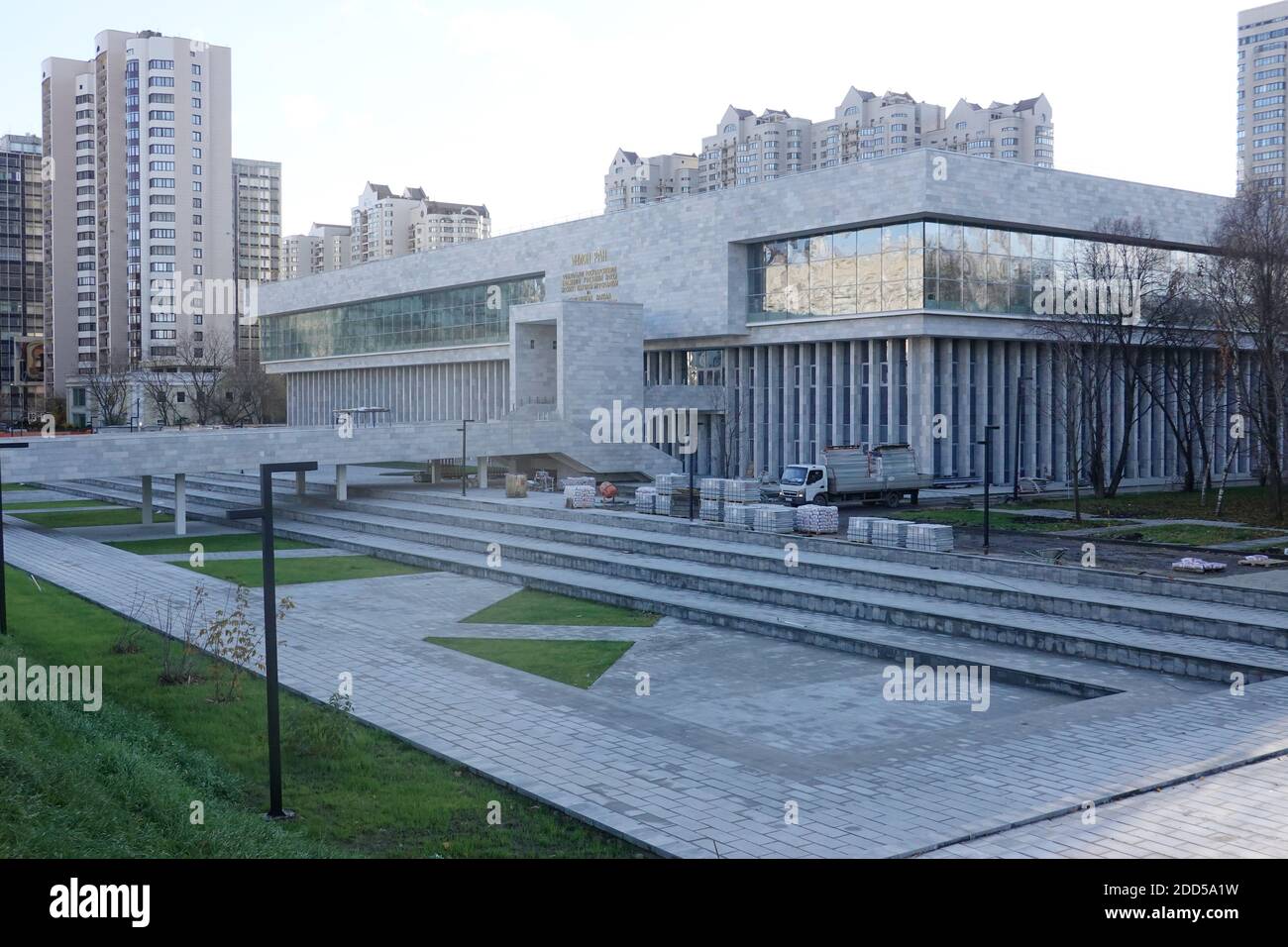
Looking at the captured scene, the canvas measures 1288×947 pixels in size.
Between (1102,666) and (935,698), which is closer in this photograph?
(935,698)

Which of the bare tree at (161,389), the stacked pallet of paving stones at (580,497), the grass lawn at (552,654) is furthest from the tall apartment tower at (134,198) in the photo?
the grass lawn at (552,654)

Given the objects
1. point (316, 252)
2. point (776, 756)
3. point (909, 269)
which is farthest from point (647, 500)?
point (316, 252)

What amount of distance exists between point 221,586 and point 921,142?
456 ft

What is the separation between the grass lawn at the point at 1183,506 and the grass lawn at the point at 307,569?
2078 centimetres

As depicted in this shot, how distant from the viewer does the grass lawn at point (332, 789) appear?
9.14 meters

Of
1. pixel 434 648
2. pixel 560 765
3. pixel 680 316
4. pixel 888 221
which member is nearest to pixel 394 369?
pixel 680 316

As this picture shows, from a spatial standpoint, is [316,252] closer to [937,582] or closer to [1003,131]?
[1003,131]

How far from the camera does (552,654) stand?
18.5 m

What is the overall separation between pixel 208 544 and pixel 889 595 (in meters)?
20.5

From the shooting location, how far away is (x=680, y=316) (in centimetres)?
5203

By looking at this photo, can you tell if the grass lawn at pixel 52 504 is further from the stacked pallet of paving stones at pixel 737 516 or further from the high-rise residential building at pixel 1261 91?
the high-rise residential building at pixel 1261 91

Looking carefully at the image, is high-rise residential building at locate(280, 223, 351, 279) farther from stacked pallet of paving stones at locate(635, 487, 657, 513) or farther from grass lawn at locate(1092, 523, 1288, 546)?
grass lawn at locate(1092, 523, 1288, 546)

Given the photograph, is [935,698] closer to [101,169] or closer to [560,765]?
[560,765]
